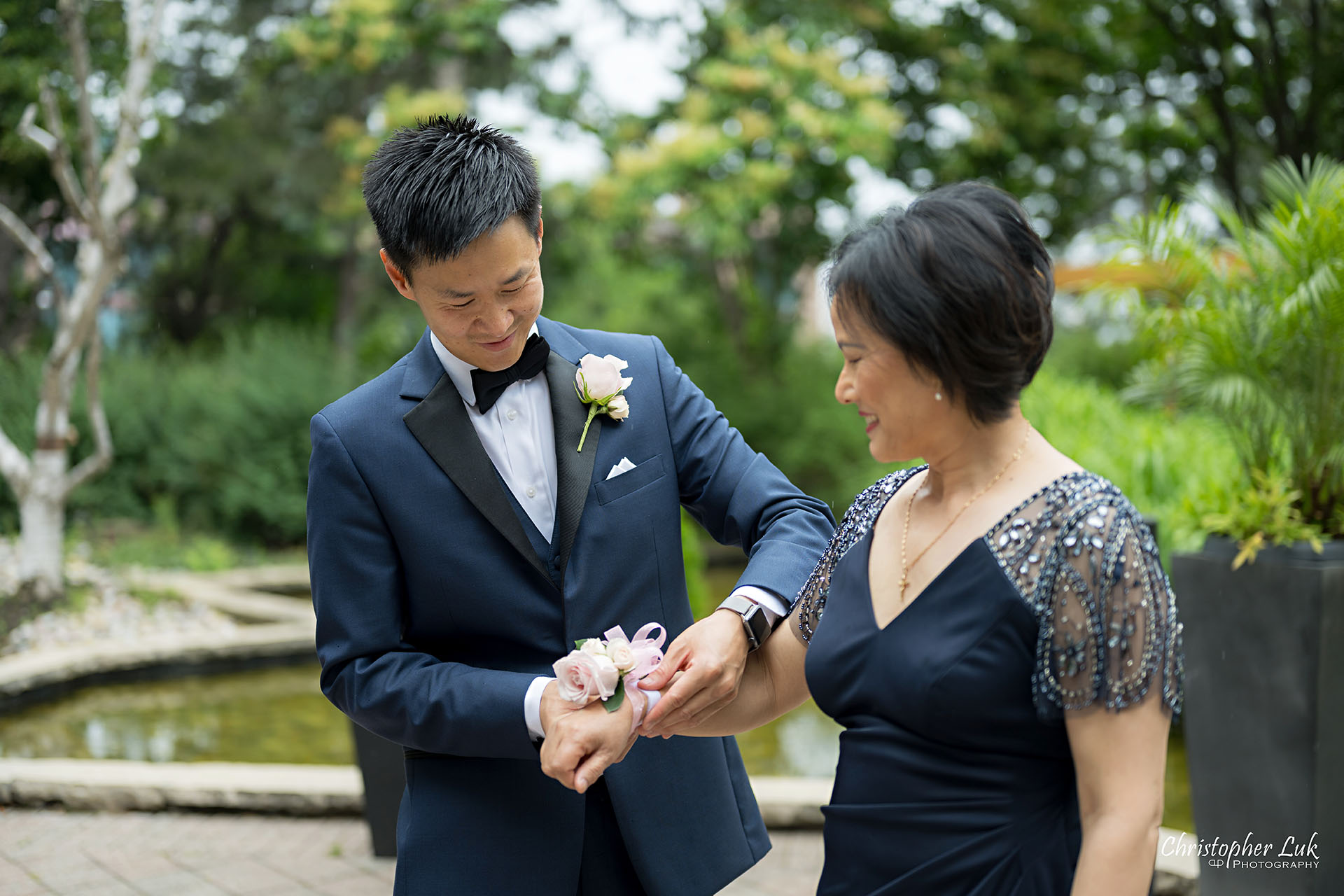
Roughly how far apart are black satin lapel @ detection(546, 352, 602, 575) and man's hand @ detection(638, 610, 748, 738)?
26 cm

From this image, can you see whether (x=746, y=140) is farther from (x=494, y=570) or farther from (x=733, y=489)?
(x=494, y=570)

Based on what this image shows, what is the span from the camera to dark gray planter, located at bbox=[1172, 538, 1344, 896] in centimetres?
352

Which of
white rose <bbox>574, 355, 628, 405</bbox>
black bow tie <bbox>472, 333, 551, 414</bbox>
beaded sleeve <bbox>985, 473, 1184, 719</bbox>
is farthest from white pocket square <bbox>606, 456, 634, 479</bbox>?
beaded sleeve <bbox>985, 473, 1184, 719</bbox>

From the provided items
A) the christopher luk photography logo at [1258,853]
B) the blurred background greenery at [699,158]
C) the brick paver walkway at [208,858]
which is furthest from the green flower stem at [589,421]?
the blurred background greenery at [699,158]

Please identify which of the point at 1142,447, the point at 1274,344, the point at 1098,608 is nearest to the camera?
the point at 1098,608

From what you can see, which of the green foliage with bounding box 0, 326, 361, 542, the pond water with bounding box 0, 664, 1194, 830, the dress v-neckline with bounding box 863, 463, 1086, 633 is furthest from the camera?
the green foliage with bounding box 0, 326, 361, 542

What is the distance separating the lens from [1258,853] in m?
3.60

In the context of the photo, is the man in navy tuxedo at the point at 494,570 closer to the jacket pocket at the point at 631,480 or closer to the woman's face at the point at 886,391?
the jacket pocket at the point at 631,480

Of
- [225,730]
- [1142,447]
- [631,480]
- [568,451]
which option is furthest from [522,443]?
[1142,447]

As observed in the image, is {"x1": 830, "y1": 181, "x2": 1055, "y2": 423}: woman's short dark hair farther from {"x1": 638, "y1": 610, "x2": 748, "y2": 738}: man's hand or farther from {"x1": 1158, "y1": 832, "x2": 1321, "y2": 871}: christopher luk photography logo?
{"x1": 1158, "y1": 832, "x2": 1321, "y2": 871}: christopher luk photography logo

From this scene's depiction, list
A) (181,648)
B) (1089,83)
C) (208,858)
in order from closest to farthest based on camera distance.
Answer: (208,858)
(181,648)
(1089,83)

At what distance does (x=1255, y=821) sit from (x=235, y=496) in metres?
11.2

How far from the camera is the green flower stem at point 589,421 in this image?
2111 millimetres

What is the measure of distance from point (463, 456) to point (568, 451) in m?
0.19
